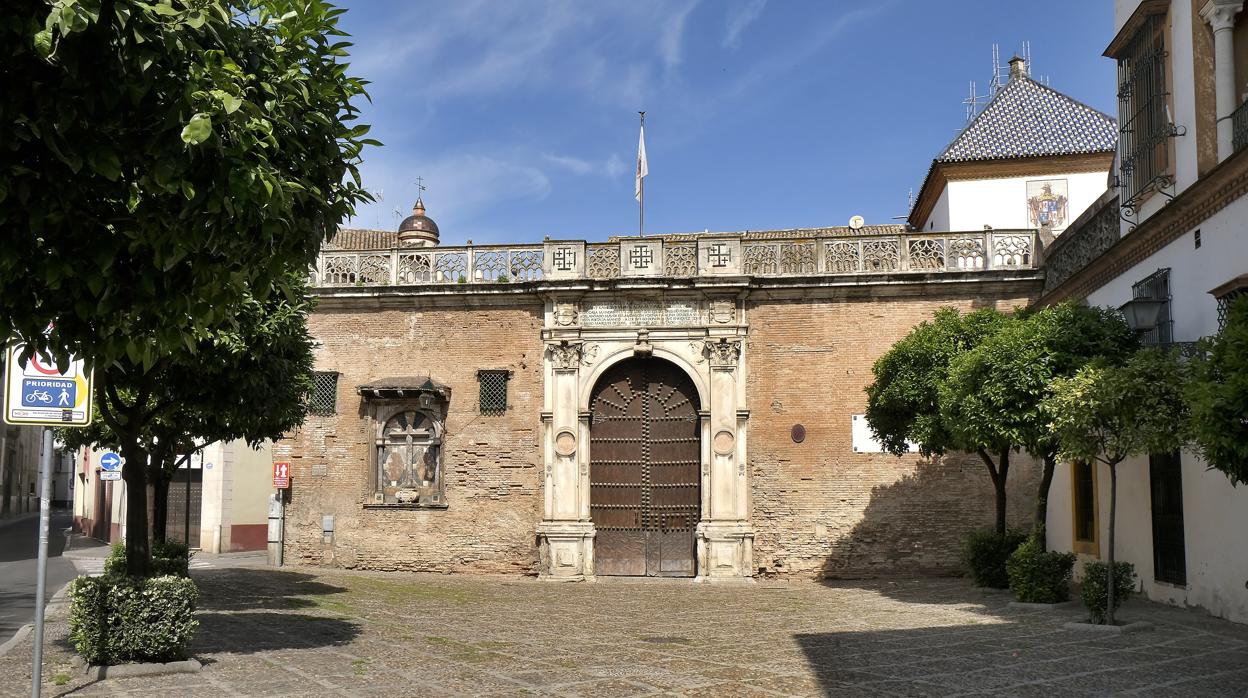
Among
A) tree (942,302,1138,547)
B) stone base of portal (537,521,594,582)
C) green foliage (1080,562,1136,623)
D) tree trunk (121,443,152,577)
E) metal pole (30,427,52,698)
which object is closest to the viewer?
Answer: metal pole (30,427,52,698)

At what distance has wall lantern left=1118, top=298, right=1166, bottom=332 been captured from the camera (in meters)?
12.2

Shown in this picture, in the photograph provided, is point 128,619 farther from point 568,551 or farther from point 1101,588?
point 568,551

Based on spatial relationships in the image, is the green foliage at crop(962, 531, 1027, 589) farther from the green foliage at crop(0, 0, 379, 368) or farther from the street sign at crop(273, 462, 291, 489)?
the green foliage at crop(0, 0, 379, 368)

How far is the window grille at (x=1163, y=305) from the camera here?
12.6 metres

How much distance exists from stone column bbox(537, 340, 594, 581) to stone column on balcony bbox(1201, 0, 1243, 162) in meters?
10.8

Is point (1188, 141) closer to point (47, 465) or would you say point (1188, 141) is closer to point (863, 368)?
point (863, 368)

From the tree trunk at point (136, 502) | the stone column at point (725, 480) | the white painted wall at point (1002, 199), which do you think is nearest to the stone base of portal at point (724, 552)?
the stone column at point (725, 480)

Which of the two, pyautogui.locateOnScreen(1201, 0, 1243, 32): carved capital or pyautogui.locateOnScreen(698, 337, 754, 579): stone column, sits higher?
pyautogui.locateOnScreen(1201, 0, 1243, 32): carved capital

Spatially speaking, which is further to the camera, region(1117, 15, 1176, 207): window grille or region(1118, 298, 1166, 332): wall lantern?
region(1117, 15, 1176, 207): window grille

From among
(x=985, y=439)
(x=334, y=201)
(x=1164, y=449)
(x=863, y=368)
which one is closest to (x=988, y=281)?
(x=863, y=368)

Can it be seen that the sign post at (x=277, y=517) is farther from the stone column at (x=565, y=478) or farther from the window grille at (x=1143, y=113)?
the window grille at (x=1143, y=113)

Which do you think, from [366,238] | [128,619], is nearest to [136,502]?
[128,619]

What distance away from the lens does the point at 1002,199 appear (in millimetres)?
23906

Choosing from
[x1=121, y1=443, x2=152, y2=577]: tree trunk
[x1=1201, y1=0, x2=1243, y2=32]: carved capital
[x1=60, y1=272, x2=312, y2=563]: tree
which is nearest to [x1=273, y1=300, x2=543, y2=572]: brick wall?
[x1=60, y1=272, x2=312, y2=563]: tree
